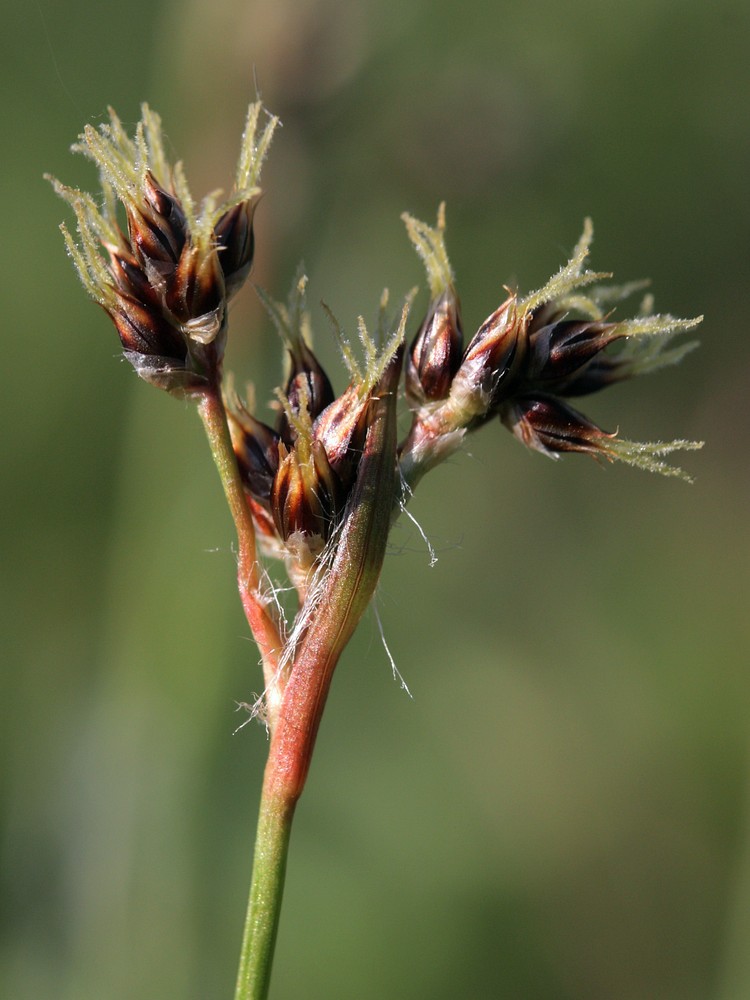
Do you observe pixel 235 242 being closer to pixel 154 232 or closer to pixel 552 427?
pixel 154 232

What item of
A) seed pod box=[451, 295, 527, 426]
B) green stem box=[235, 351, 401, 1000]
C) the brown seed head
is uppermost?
the brown seed head

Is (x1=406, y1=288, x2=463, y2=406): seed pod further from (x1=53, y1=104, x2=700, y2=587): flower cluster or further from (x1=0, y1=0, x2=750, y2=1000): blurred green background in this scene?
(x1=0, y1=0, x2=750, y2=1000): blurred green background

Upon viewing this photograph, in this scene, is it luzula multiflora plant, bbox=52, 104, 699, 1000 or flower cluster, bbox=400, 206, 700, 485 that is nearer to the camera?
luzula multiflora plant, bbox=52, 104, 699, 1000

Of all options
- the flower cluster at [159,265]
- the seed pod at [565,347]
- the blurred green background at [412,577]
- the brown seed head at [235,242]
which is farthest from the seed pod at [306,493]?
the blurred green background at [412,577]

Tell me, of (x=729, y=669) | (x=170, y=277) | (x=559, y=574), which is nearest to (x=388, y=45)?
(x=559, y=574)

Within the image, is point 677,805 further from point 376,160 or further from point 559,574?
point 376,160

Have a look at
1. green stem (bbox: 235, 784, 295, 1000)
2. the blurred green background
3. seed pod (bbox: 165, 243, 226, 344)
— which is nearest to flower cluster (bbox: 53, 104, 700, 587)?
seed pod (bbox: 165, 243, 226, 344)
